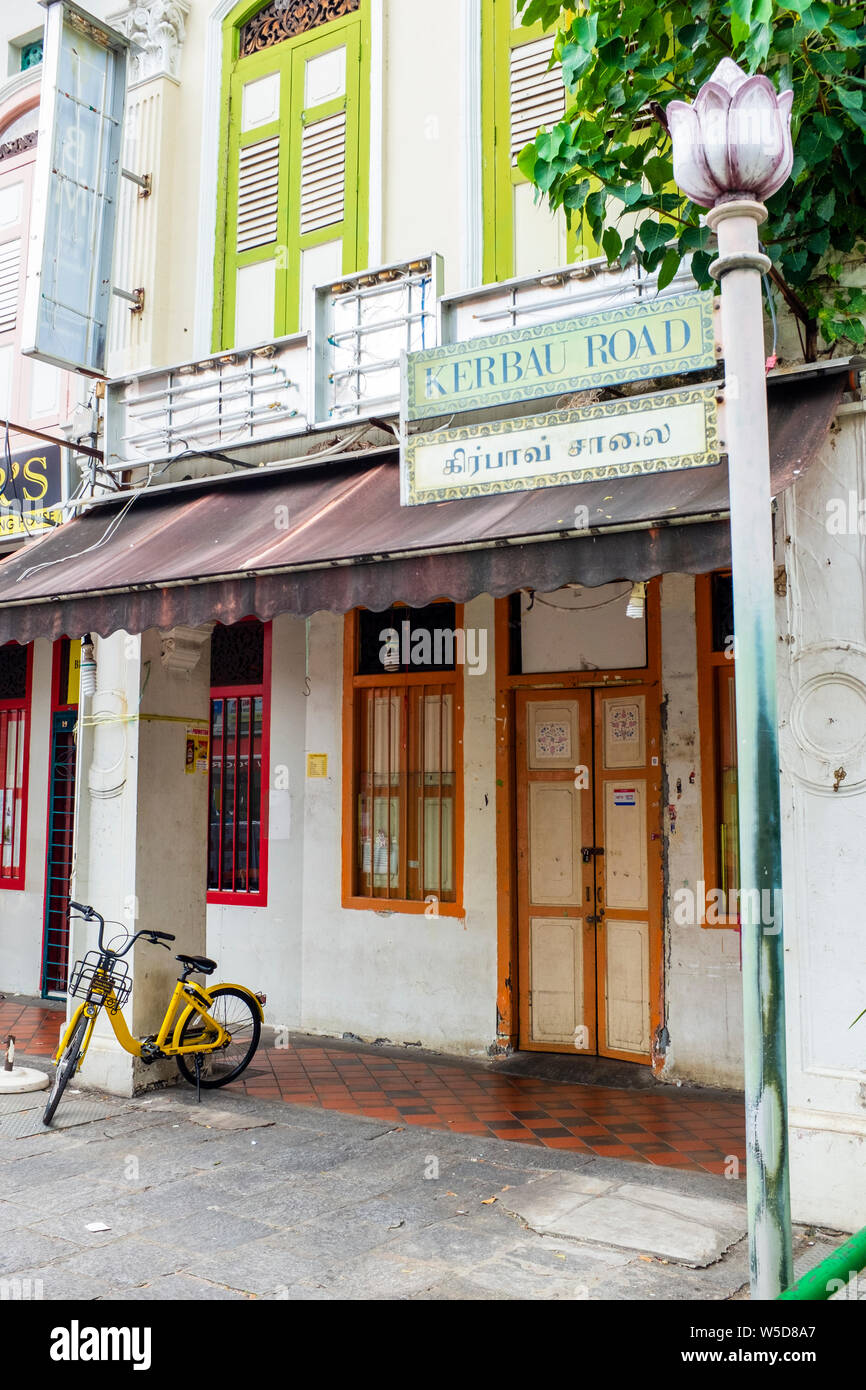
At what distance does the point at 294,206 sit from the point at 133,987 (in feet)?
19.6

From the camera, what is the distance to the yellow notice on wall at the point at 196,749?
25.4ft

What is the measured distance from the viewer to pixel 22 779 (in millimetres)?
11047

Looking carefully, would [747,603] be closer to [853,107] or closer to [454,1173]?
[853,107]

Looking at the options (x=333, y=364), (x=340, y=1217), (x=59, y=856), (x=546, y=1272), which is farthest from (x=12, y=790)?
(x=546, y=1272)

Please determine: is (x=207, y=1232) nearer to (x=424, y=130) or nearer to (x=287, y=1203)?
(x=287, y=1203)

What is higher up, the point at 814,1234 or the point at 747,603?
the point at 747,603

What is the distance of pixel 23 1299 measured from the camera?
4168 millimetres

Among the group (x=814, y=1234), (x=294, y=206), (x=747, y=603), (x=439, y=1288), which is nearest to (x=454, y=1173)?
(x=439, y=1288)

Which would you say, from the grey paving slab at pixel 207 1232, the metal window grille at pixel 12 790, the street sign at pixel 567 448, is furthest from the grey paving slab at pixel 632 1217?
the metal window grille at pixel 12 790

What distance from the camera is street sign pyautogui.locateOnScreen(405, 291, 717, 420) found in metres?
5.30

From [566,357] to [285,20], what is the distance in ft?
17.3
